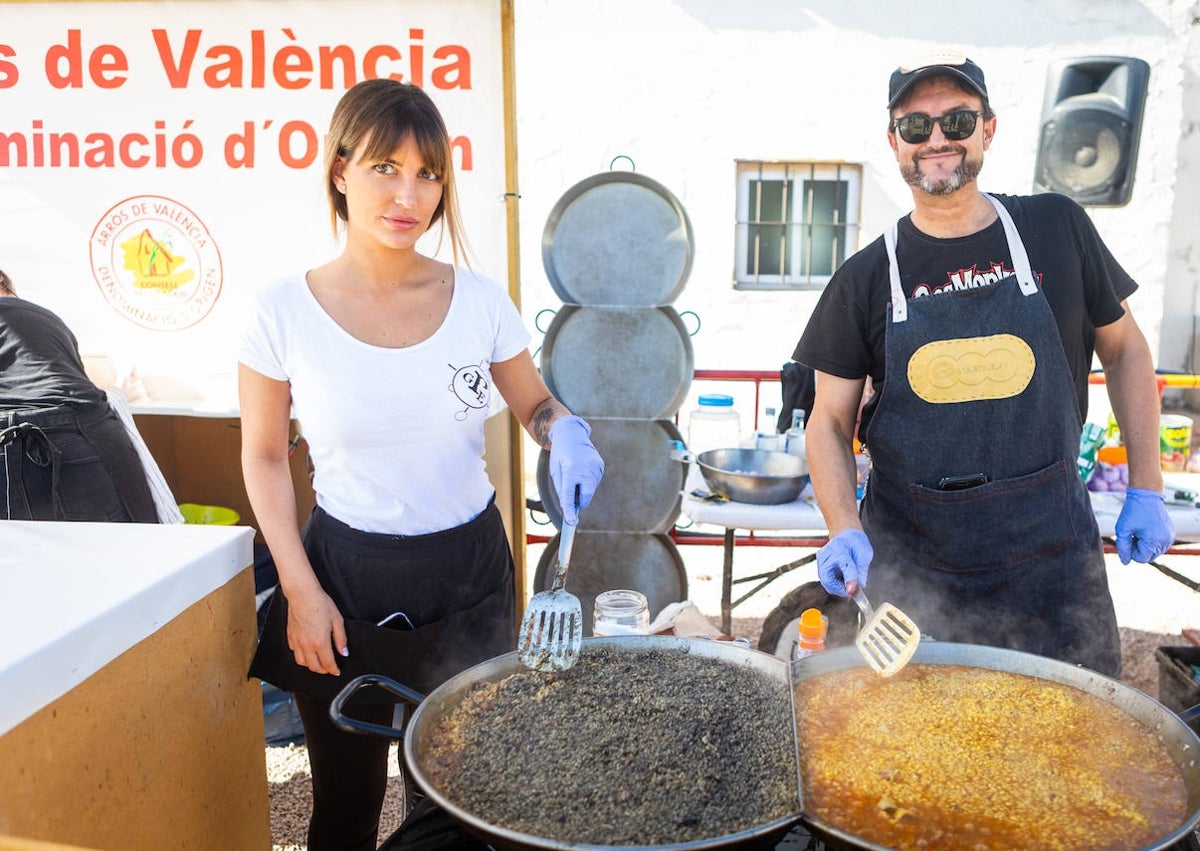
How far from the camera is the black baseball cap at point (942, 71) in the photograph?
1.95m

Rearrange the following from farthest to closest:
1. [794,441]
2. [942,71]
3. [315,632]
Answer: [794,441], [942,71], [315,632]

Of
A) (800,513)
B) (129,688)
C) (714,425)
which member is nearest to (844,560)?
(129,688)

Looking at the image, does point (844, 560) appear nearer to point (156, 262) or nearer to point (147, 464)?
point (147, 464)

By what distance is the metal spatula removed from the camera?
1437 millimetres

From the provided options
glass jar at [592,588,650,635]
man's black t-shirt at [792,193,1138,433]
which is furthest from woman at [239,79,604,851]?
man's black t-shirt at [792,193,1138,433]

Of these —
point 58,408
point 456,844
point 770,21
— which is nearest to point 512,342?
point 456,844

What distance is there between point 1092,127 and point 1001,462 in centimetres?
664

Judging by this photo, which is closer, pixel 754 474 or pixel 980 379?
pixel 980 379

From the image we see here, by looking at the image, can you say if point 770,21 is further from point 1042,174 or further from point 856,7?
point 1042,174

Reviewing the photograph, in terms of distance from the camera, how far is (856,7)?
23.5 feet

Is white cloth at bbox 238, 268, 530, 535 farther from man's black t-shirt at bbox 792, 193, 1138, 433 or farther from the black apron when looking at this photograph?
man's black t-shirt at bbox 792, 193, 1138, 433

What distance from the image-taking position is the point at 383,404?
5.70 feet

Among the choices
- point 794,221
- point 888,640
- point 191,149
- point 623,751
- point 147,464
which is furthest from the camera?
point 794,221

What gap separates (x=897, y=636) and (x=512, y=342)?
3.25ft
